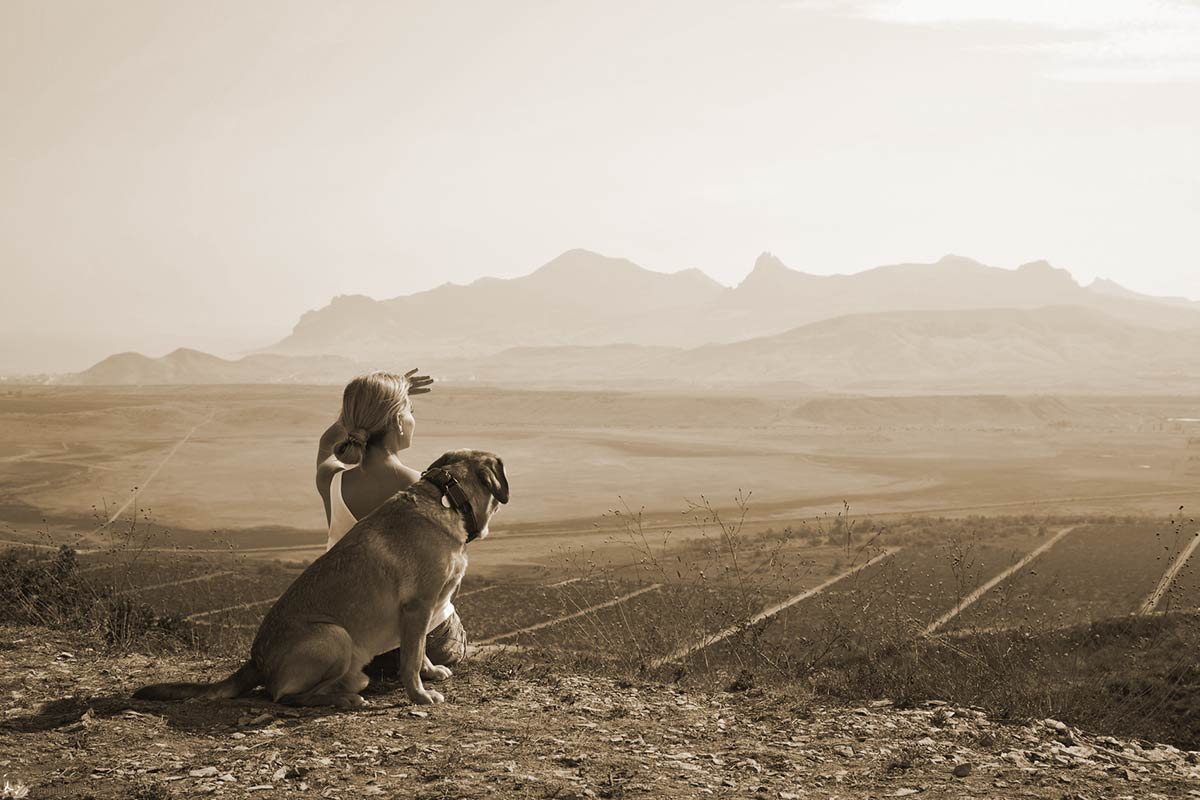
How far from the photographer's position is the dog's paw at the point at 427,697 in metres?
5.23

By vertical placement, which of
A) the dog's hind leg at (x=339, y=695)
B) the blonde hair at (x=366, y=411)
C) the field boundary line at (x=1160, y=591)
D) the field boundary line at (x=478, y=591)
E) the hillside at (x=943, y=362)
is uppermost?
the hillside at (x=943, y=362)

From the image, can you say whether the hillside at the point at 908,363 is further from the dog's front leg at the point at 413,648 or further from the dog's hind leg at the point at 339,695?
the dog's hind leg at the point at 339,695

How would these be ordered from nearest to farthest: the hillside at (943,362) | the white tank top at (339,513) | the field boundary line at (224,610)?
the white tank top at (339,513), the field boundary line at (224,610), the hillside at (943,362)

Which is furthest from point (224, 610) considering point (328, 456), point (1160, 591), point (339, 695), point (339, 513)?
point (1160, 591)

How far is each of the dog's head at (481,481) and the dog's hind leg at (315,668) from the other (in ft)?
3.05

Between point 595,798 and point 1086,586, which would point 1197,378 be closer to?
point 1086,586

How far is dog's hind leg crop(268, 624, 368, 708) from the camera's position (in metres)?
4.93

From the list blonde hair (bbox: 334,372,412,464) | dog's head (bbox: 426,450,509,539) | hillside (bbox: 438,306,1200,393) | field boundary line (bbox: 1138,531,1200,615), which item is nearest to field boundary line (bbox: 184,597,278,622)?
blonde hair (bbox: 334,372,412,464)

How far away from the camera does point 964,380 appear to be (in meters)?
165

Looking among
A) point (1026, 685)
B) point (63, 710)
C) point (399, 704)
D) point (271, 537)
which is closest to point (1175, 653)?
point (1026, 685)

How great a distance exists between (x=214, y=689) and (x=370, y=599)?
980 mm

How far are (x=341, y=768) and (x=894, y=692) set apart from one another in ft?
11.7

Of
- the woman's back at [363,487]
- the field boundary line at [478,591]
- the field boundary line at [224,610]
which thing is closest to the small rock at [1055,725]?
the woman's back at [363,487]

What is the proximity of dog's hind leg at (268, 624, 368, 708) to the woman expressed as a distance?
626mm
